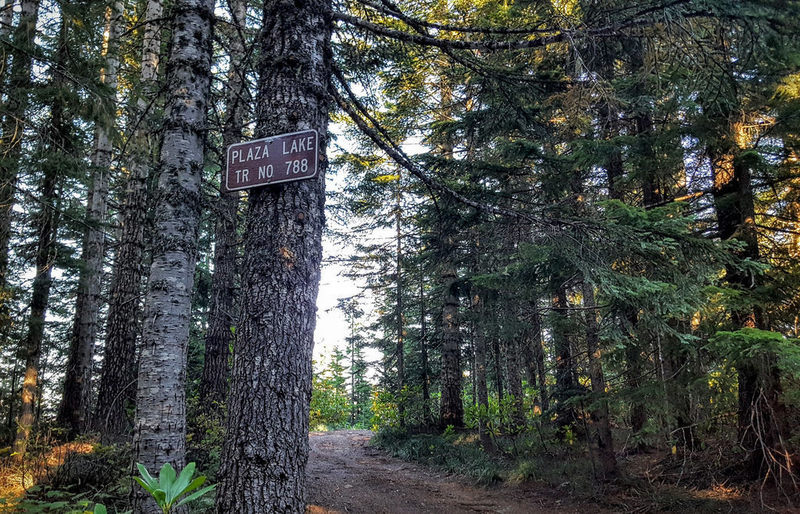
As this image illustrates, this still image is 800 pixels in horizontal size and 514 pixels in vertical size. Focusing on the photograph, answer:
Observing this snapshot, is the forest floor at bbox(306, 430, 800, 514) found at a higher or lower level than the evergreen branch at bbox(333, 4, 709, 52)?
lower

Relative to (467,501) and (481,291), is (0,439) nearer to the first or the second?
(467,501)

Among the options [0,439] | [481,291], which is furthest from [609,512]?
[0,439]

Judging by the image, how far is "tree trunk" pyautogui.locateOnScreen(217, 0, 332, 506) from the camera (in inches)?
111

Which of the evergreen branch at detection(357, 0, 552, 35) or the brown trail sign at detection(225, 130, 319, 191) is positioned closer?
the brown trail sign at detection(225, 130, 319, 191)

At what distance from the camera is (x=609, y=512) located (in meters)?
6.23

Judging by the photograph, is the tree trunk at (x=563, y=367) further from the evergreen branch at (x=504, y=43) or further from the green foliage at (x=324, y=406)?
the green foliage at (x=324, y=406)

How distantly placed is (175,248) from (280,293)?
2053mm

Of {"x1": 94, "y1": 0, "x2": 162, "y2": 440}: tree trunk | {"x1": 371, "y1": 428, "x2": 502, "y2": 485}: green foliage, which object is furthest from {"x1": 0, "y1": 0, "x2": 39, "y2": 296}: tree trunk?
{"x1": 371, "y1": 428, "x2": 502, "y2": 485}: green foliage

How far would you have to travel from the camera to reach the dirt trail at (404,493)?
273 inches

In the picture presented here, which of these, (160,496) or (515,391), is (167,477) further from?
(515,391)

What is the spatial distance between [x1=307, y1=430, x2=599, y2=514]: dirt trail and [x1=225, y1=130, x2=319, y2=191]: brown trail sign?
5342 millimetres

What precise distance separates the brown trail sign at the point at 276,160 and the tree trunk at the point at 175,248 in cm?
156

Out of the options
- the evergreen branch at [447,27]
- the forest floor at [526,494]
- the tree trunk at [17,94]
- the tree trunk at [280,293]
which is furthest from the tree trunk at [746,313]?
the tree trunk at [17,94]

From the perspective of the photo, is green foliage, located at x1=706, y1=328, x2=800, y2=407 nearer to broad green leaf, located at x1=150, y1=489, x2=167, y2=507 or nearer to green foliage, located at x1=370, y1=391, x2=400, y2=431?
broad green leaf, located at x1=150, y1=489, x2=167, y2=507
